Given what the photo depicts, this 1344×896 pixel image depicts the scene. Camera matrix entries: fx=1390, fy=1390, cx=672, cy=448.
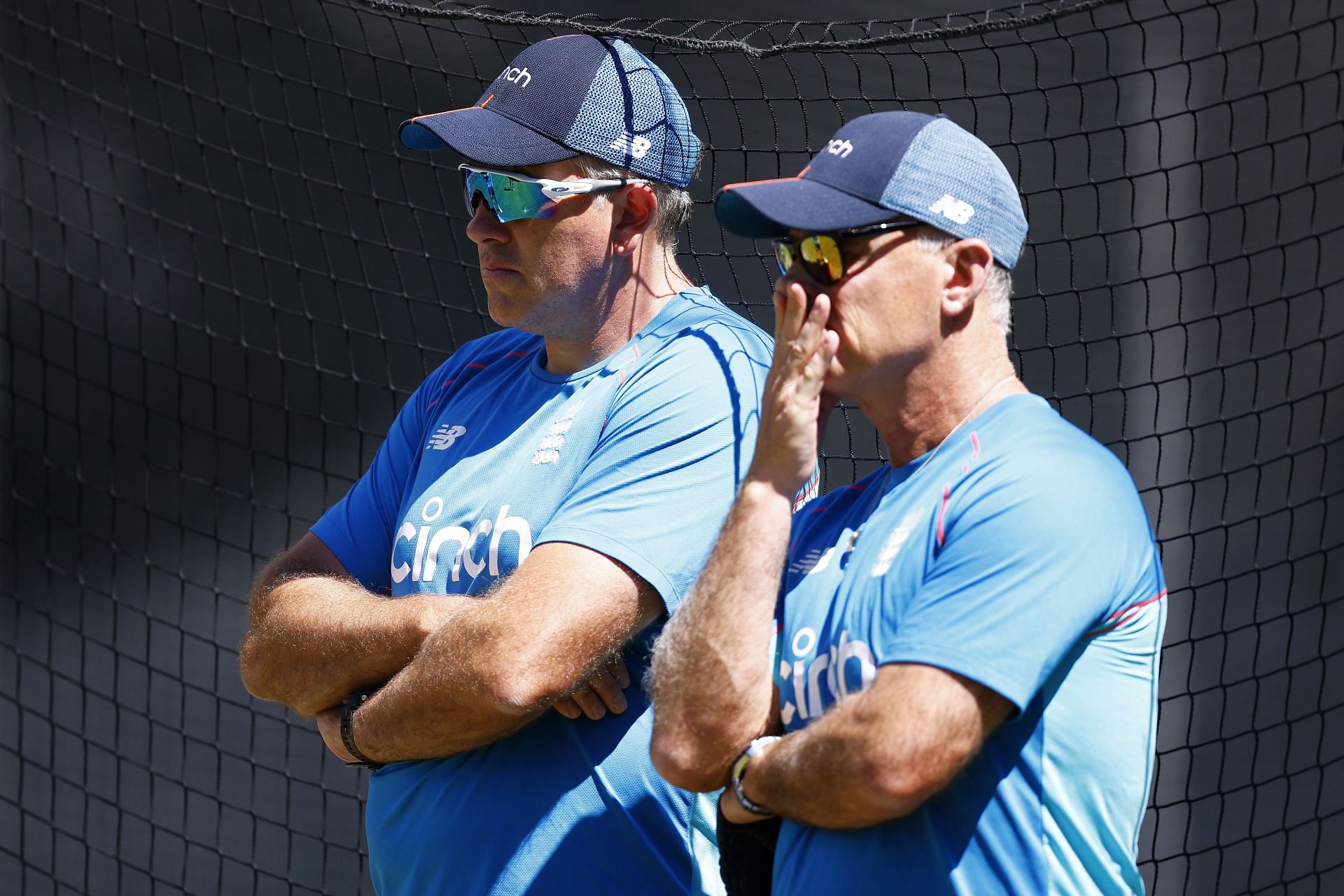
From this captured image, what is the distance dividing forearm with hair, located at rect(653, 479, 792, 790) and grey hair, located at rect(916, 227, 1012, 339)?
0.31 m

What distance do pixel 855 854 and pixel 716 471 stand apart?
58 cm

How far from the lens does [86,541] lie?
4.41 m

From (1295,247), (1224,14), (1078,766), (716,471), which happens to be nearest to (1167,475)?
(1295,247)

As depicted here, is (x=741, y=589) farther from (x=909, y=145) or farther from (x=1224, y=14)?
(x=1224, y=14)

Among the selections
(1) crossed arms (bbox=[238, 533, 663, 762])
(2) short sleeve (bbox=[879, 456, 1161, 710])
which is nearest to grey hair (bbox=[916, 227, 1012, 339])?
(2) short sleeve (bbox=[879, 456, 1161, 710])

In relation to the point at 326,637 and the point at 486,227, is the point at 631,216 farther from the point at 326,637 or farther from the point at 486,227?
the point at 326,637

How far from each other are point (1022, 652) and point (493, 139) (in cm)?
112

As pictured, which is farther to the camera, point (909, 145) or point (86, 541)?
point (86, 541)

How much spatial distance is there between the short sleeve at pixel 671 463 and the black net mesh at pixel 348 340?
1453 mm

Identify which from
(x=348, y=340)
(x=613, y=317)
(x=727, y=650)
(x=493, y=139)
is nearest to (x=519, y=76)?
(x=493, y=139)

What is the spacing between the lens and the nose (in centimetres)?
199

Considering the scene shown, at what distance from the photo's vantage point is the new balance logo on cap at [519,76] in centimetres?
205

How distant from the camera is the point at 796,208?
1510mm

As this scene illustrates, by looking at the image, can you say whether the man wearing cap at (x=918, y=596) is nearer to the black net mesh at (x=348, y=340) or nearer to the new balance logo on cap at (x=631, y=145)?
the new balance logo on cap at (x=631, y=145)
